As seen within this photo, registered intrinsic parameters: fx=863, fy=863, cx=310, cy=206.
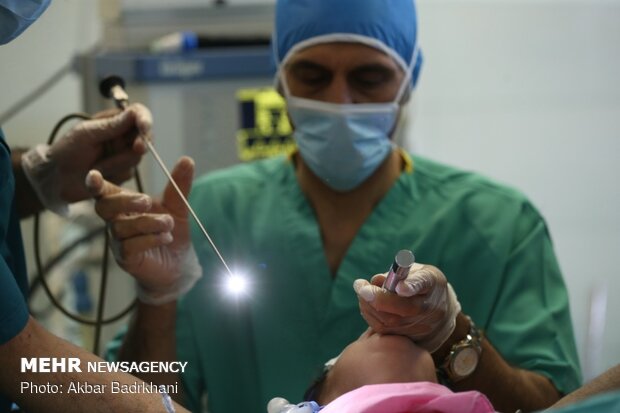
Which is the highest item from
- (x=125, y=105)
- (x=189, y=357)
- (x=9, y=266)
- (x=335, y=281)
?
(x=125, y=105)

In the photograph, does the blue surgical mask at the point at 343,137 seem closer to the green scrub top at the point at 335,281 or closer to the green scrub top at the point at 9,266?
the green scrub top at the point at 335,281

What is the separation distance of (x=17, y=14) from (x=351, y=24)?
494mm

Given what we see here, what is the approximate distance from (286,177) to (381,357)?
1.80 feet

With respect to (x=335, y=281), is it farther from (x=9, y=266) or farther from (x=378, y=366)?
(x=9, y=266)

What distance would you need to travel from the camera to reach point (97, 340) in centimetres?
125


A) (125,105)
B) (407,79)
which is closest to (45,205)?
(125,105)

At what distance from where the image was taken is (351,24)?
124 cm

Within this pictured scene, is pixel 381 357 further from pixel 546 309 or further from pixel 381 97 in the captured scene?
pixel 381 97

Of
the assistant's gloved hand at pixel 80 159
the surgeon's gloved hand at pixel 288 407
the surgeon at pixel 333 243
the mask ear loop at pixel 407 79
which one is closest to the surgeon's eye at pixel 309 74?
the surgeon at pixel 333 243

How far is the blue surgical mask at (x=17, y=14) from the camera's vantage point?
92 centimetres

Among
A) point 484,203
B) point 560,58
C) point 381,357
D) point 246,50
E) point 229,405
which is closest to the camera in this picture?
point 381,357

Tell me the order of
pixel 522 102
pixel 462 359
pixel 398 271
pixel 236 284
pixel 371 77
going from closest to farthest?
pixel 398 271 → pixel 462 359 → pixel 236 284 → pixel 371 77 → pixel 522 102

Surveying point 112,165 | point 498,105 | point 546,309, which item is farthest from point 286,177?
point 498,105

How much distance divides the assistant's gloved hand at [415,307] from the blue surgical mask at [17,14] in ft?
1.53
